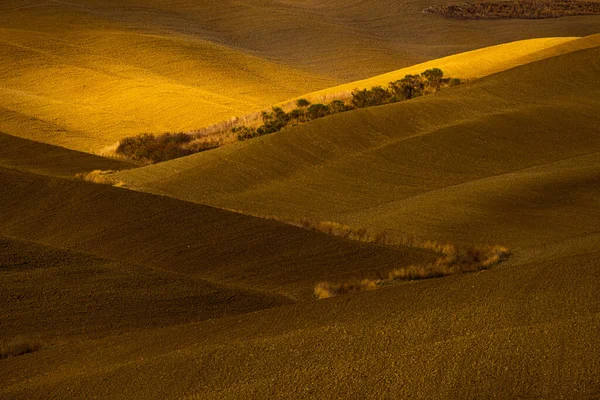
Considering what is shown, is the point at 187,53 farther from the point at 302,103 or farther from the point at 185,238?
the point at 185,238

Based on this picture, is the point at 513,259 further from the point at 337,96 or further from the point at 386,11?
the point at 386,11

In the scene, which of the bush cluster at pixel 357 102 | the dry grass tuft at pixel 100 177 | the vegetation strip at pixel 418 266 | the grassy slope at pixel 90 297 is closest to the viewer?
the grassy slope at pixel 90 297

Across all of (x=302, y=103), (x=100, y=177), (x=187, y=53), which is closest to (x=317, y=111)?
(x=302, y=103)

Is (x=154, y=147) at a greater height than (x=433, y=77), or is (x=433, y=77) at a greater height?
(x=433, y=77)

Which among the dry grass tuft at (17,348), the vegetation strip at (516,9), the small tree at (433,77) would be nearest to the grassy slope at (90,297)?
the dry grass tuft at (17,348)

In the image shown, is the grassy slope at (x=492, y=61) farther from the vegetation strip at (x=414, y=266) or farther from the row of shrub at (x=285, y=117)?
the vegetation strip at (x=414, y=266)

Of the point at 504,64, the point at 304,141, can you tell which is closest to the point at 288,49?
the point at 504,64
